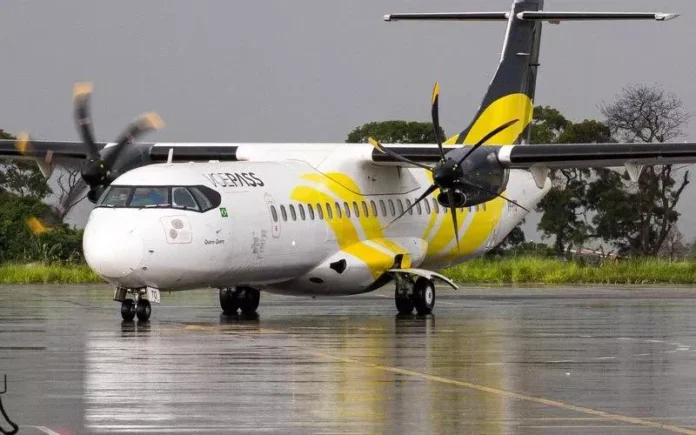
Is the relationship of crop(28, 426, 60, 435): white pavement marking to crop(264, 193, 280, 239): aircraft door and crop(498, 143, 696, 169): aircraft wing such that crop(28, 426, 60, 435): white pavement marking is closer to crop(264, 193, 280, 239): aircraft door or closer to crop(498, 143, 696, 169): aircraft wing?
crop(264, 193, 280, 239): aircraft door

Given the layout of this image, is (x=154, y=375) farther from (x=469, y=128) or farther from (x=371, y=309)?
(x=469, y=128)

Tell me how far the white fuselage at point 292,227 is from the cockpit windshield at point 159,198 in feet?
0.42

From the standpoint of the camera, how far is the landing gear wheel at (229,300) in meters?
26.2

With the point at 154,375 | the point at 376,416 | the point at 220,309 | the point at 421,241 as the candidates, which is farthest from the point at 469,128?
the point at 376,416

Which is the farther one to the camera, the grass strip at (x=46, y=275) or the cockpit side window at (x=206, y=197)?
the grass strip at (x=46, y=275)

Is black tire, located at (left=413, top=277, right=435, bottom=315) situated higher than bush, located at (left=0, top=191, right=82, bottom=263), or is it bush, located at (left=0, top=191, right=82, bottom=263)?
bush, located at (left=0, top=191, right=82, bottom=263)

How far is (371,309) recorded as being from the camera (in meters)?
28.6

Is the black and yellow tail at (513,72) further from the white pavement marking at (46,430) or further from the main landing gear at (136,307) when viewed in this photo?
the white pavement marking at (46,430)

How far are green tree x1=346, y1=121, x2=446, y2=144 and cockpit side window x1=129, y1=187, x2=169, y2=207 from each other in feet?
133

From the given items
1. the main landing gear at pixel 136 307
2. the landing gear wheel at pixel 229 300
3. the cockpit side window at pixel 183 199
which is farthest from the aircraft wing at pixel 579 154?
the main landing gear at pixel 136 307

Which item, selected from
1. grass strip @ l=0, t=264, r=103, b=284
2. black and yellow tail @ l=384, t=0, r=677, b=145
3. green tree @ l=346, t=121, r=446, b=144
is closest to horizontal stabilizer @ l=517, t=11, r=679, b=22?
black and yellow tail @ l=384, t=0, r=677, b=145

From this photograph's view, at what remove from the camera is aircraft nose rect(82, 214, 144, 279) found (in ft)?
72.0

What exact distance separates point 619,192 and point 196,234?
32.8 m

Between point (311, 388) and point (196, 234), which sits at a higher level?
point (196, 234)
